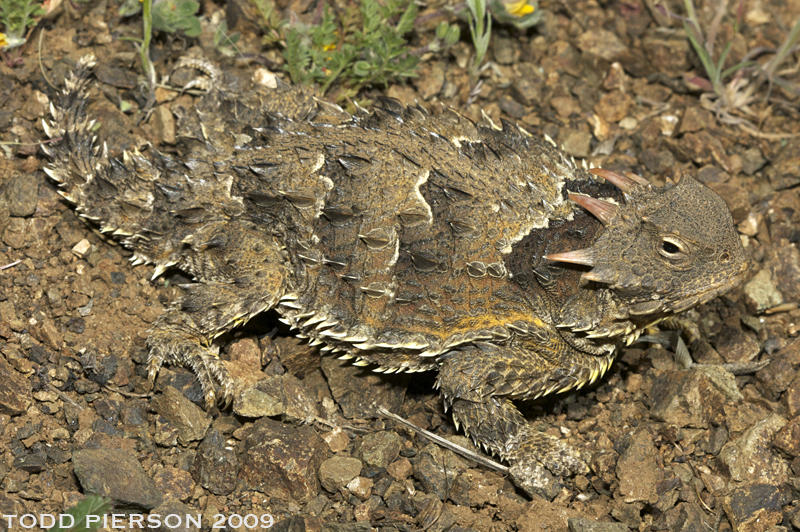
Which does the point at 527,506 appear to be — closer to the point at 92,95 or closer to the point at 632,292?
the point at 632,292

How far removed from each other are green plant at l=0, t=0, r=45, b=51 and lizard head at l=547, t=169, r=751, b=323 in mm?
3950

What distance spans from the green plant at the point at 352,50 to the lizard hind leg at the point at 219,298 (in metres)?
1.78

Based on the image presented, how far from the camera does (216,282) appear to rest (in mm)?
4359

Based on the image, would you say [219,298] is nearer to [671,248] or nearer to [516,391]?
[516,391]

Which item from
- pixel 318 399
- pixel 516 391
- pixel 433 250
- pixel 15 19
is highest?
pixel 15 19

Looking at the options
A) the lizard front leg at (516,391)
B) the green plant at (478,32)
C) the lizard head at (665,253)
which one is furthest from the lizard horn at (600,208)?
the green plant at (478,32)

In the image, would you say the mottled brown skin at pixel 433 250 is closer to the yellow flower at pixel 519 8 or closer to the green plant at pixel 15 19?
the green plant at pixel 15 19

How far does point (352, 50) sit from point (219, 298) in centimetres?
226

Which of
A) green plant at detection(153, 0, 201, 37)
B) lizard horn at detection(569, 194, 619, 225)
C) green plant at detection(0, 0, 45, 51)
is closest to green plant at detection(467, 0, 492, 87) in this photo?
green plant at detection(153, 0, 201, 37)

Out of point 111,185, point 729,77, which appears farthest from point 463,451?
point 729,77

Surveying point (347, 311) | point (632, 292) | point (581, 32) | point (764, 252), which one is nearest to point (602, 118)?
point (581, 32)

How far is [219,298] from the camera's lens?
14.0 ft

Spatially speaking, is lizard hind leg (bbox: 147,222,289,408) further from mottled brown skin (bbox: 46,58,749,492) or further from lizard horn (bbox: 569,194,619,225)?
lizard horn (bbox: 569,194,619,225)

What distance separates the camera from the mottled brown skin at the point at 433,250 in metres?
3.85
